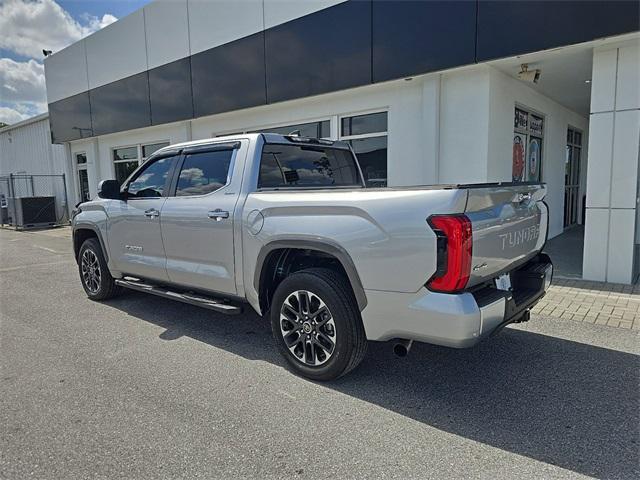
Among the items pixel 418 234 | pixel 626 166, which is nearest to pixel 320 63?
pixel 626 166

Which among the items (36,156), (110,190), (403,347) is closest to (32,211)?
(36,156)

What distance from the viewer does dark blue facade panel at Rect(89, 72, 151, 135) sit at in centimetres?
1346

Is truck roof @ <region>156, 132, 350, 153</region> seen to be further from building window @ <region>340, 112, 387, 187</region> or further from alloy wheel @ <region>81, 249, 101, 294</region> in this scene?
building window @ <region>340, 112, 387, 187</region>

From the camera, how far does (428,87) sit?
25.2 ft

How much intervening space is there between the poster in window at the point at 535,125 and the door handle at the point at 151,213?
7.97 m

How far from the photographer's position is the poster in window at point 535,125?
9.41 m

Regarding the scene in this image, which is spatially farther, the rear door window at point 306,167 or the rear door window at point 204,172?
the rear door window at point 204,172

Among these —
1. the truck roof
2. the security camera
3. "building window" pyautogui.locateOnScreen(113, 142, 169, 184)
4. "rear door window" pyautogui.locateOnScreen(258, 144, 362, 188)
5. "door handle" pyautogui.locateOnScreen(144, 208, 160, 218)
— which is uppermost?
the security camera

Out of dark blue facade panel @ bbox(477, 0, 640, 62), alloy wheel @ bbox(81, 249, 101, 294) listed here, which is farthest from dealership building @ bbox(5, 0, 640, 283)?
alloy wheel @ bbox(81, 249, 101, 294)

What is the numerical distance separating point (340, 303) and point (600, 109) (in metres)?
5.37

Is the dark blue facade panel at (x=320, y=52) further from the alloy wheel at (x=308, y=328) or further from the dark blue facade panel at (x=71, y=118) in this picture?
the dark blue facade panel at (x=71, y=118)

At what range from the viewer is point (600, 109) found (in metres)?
6.28

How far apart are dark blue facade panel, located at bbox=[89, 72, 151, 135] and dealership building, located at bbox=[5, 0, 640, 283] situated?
8 centimetres

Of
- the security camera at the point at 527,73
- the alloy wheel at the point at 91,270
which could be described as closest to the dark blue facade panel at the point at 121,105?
the alloy wheel at the point at 91,270
